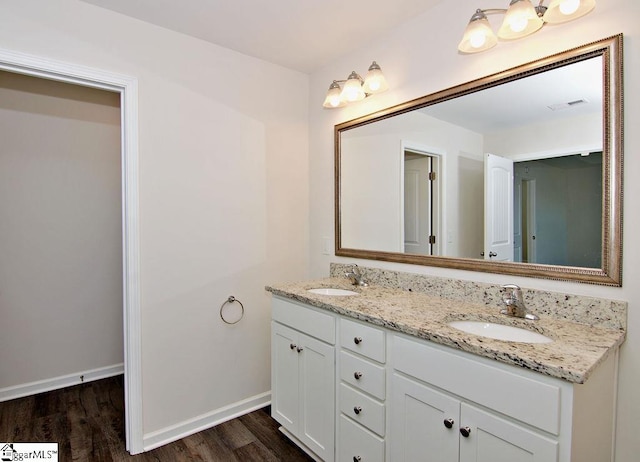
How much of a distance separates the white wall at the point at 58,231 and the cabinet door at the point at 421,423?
2.56 meters

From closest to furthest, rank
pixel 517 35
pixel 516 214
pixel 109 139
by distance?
pixel 517 35
pixel 516 214
pixel 109 139

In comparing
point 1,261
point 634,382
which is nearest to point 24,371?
point 1,261

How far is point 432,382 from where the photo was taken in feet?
4.27

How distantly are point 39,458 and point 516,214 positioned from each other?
273 cm

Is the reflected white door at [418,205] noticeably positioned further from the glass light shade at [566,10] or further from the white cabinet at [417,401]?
the glass light shade at [566,10]

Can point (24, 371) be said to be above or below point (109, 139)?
below

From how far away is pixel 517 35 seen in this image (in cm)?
144

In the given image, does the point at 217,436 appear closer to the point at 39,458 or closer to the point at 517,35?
the point at 39,458

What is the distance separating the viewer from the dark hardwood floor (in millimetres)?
1965

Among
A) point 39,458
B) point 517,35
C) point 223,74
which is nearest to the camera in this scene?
point 517,35

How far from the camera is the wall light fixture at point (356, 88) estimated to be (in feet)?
6.61

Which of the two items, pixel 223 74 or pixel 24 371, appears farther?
pixel 24 371

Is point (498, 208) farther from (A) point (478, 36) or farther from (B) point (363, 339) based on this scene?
(B) point (363, 339)

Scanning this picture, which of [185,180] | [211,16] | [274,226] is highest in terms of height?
[211,16]
